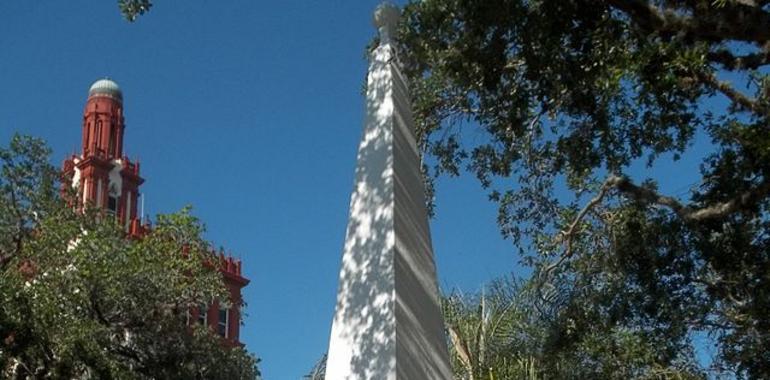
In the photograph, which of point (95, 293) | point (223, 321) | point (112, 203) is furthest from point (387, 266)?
point (112, 203)

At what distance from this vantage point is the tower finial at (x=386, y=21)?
31.1 feet

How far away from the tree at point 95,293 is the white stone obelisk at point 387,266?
6.43m

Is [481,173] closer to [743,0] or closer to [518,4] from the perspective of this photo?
[518,4]

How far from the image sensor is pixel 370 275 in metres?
7.86

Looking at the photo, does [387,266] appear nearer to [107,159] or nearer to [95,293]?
[95,293]

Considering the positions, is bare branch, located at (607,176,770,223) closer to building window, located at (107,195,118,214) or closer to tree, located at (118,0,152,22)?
tree, located at (118,0,152,22)

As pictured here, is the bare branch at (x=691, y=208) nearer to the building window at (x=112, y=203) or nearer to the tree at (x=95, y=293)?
the tree at (x=95, y=293)

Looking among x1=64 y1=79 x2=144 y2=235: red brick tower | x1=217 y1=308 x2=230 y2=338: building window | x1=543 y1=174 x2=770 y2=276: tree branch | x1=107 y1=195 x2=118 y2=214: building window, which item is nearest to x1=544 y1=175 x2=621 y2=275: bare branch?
x1=543 y1=174 x2=770 y2=276: tree branch

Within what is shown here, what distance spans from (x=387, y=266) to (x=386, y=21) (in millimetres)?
2954

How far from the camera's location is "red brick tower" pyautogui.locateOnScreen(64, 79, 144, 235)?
118ft

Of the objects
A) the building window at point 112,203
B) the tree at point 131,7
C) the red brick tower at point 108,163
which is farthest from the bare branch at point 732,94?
the building window at point 112,203

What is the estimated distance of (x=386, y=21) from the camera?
378 inches

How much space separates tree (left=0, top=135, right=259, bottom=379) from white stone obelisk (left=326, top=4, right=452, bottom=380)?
6.43 meters

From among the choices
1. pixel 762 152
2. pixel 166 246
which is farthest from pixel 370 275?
pixel 166 246
